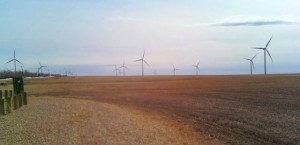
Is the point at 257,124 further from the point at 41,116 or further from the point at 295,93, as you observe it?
the point at 295,93

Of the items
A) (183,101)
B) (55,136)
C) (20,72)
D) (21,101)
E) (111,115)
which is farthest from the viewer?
(20,72)

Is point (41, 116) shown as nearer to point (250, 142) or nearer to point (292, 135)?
point (250, 142)

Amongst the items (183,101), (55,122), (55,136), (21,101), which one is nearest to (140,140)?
(55,136)

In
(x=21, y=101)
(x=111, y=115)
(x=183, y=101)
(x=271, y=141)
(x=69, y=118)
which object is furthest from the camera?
(x=183, y=101)

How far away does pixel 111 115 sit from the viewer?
2494 centimetres

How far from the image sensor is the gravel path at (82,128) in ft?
56.1

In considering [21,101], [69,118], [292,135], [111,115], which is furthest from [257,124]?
[21,101]

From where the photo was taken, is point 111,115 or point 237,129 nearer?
point 237,129

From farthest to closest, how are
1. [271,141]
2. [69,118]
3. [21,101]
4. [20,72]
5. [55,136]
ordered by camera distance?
[20,72], [21,101], [69,118], [271,141], [55,136]

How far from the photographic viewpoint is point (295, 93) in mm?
36062

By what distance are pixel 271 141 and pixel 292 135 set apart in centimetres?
120

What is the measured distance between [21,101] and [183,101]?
40.0 ft

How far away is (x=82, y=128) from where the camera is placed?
64.1ft

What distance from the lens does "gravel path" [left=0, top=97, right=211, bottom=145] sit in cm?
1709
